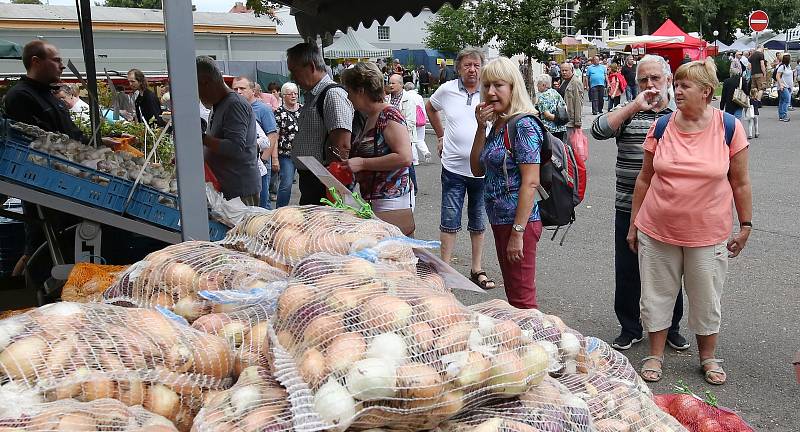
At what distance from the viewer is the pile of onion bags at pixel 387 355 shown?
1652 millimetres

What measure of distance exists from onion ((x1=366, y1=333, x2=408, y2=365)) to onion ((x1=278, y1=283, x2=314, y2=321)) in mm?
279

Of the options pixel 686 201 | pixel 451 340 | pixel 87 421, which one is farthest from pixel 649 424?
pixel 686 201

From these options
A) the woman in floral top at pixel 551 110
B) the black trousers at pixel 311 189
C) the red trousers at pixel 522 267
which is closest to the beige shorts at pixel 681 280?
the red trousers at pixel 522 267

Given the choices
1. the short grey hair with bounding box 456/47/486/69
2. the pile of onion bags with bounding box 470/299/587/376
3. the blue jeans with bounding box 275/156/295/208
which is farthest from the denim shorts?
the pile of onion bags with bounding box 470/299/587/376

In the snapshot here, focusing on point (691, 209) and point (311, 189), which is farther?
point (311, 189)

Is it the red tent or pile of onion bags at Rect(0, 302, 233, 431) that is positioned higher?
the red tent

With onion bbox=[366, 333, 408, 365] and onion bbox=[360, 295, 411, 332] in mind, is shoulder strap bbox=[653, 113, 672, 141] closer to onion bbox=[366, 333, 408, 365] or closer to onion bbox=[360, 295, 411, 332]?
onion bbox=[360, 295, 411, 332]

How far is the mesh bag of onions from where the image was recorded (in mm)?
1799

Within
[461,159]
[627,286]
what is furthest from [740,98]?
[627,286]

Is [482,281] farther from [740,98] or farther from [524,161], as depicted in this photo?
[740,98]

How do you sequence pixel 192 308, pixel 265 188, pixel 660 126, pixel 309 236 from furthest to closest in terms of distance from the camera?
pixel 265 188, pixel 660 126, pixel 309 236, pixel 192 308

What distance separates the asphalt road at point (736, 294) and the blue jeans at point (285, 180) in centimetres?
159

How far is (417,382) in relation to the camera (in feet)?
5.50

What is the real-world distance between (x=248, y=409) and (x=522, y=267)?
253cm
